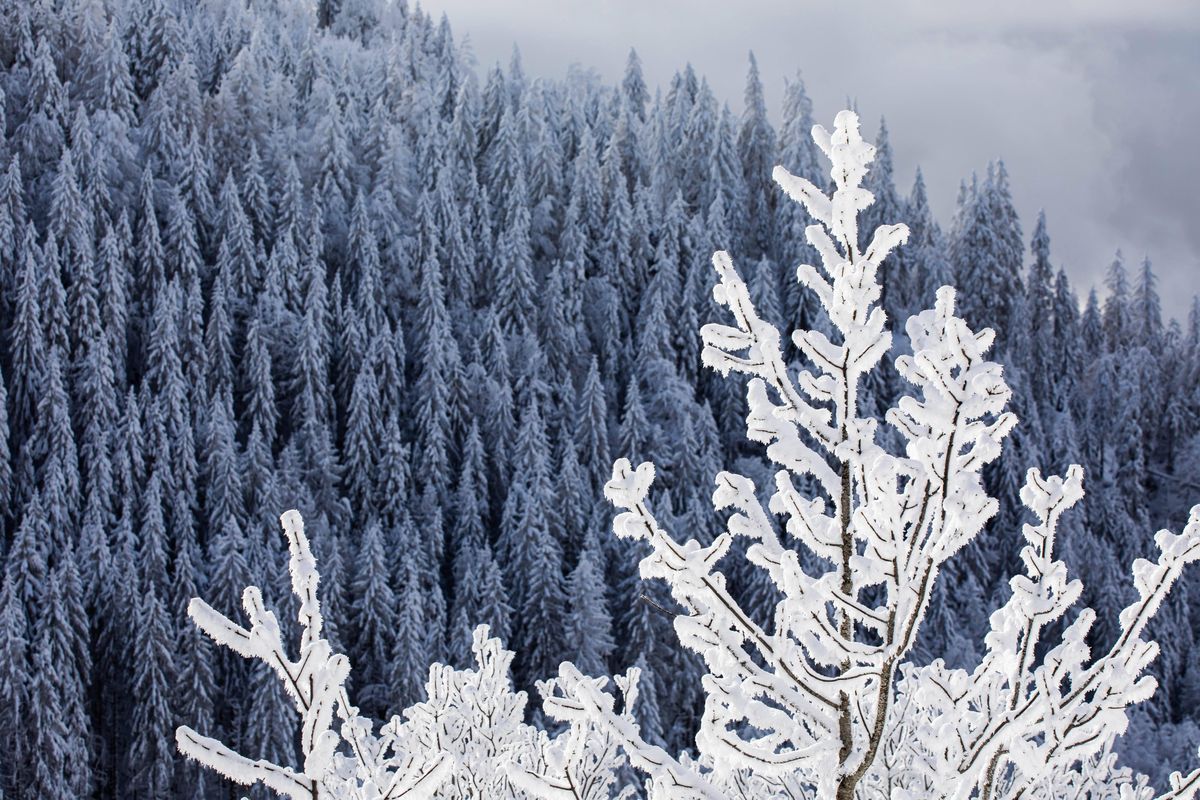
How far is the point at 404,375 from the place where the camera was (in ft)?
195

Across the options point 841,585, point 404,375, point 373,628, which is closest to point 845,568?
point 841,585

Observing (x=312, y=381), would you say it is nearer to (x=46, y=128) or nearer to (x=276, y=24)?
(x=46, y=128)

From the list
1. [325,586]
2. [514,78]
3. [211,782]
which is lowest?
[211,782]

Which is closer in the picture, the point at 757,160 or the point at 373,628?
the point at 373,628

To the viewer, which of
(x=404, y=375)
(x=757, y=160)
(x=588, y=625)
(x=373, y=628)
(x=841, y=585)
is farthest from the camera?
(x=757, y=160)

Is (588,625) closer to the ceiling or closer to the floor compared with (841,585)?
closer to the floor

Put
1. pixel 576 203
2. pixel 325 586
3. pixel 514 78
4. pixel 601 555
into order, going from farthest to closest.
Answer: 1. pixel 514 78
2. pixel 576 203
3. pixel 601 555
4. pixel 325 586

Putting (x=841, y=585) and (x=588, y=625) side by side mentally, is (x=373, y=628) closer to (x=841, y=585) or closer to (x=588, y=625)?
(x=588, y=625)

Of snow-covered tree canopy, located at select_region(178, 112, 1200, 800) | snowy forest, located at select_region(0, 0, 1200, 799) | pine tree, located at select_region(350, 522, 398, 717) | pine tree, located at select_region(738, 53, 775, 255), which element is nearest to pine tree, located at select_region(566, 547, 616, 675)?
snowy forest, located at select_region(0, 0, 1200, 799)

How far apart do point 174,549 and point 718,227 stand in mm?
33343

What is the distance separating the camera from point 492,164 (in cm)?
6988

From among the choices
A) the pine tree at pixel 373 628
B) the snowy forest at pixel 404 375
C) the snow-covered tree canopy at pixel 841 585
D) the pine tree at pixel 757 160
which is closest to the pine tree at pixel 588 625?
the snowy forest at pixel 404 375

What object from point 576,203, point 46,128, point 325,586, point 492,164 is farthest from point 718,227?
point 46,128

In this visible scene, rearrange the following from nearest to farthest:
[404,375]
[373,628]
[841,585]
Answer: [841,585]
[373,628]
[404,375]
